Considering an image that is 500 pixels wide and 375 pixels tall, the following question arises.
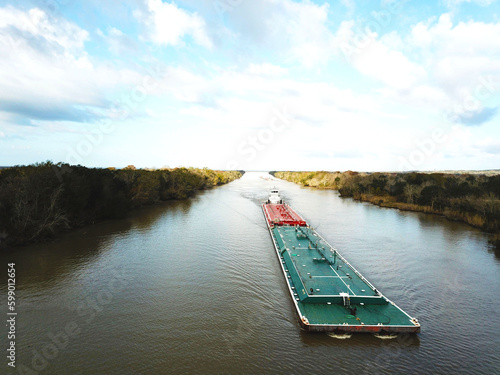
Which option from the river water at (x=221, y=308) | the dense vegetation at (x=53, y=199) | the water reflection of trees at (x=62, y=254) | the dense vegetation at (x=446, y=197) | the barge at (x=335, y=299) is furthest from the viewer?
the dense vegetation at (x=446, y=197)

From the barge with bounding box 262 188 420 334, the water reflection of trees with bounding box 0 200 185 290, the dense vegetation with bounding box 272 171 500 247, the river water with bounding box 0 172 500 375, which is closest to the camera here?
the river water with bounding box 0 172 500 375

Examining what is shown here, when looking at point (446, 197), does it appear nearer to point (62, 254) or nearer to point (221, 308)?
point (221, 308)

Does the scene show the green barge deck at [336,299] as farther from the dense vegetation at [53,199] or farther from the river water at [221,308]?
the dense vegetation at [53,199]

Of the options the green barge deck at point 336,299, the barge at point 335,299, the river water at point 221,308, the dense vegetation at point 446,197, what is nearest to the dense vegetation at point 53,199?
the river water at point 221,308

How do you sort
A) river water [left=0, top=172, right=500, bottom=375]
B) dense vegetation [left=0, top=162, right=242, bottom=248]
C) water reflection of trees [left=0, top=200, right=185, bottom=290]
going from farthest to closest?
dense vegetation [left=0, top=162, right=242, bottom=248] < water reflection of trees [left=0, top=200, right=185, bottom=290] < river water [left=0, top=172, right=500, bottom=375]

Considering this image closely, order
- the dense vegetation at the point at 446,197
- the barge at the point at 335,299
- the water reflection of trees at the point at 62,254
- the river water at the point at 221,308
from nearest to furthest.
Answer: the river water at the point at 221,308
the barge at the point at 335,299
the water reflection of trees at the point at 62,254
the dense vegetation at the point at 446,197

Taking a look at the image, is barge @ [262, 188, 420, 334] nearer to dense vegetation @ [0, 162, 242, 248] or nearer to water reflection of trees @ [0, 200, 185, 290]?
water reflection of trees @ [0, 200, 185, 290]

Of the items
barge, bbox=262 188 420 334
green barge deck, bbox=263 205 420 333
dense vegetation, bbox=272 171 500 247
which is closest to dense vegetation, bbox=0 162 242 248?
barge, bbox=262 188 420 334

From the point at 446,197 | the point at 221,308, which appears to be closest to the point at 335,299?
the point at 221,308
